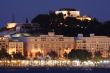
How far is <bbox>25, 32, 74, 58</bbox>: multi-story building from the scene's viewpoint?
14050 cm

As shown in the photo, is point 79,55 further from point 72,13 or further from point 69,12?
point 72,13

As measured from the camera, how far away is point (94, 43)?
144000 mm

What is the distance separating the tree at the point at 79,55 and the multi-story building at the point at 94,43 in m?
11.2

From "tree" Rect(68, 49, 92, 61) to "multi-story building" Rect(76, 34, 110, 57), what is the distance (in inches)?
439

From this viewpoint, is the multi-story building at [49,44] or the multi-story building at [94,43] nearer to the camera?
the multi-story building at [49,44]

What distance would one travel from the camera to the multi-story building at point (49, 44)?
140 meters

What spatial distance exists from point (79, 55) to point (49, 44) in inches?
608

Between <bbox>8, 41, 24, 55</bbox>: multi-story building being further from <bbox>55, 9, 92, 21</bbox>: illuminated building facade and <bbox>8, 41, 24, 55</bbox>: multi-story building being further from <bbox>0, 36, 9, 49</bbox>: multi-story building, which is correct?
<bbox>55, 9, 92, 21</bbox>: illuminated building facade

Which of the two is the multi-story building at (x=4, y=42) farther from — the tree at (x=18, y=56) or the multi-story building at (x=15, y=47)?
the tree at (x=18, y=56)

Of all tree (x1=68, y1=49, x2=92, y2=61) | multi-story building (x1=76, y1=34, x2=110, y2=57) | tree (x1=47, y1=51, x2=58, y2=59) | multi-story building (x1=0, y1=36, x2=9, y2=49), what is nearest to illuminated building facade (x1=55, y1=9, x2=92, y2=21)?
multi-story building (x1=76, y1=34, x2=110, y2=57)

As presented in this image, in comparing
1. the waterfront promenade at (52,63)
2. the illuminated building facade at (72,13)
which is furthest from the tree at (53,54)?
the illuminated building facade at (72,13)

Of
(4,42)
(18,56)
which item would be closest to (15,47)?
(4,42)

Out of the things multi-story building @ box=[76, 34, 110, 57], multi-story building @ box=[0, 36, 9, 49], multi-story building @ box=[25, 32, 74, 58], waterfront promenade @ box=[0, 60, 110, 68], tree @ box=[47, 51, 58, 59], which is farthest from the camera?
multi-story building @ box=[0, 36, 9, 49]

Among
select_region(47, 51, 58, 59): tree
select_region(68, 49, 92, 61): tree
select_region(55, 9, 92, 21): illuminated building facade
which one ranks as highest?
select_region(55, 9, 92, 21): illuminated building facade
